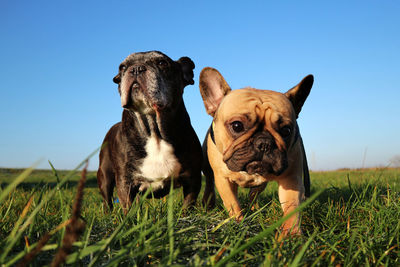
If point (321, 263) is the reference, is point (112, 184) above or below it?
above

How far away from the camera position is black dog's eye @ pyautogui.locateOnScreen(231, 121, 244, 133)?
10.0 feet

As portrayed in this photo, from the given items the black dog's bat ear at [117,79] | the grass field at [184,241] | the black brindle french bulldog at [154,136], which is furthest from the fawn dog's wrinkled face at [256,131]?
the black dog's bat ear at [117,79]

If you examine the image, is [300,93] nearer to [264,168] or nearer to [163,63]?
→ [264,168]

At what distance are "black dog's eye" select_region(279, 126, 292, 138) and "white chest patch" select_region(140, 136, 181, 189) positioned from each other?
1313 mm

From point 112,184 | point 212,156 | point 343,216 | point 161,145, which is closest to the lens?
point 343,216

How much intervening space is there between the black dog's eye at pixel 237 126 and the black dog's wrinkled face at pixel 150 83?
3.02ft

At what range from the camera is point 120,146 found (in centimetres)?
395

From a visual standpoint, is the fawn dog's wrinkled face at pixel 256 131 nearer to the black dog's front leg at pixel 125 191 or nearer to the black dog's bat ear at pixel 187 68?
the black dog's bat ear at pixel 187 68

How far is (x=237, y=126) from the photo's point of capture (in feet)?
10.0

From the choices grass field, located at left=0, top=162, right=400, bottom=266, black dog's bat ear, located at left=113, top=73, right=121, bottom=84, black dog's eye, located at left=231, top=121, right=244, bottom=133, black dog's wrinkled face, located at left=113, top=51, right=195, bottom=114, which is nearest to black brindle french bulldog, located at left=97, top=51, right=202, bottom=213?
black dog's wrinkled face, located at left=113, top=51, right=195, bottom=114

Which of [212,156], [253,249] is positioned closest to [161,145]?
[212,156]

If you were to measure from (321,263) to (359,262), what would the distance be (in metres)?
0.27

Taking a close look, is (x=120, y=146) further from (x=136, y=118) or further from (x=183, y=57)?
(x=183, y=57)

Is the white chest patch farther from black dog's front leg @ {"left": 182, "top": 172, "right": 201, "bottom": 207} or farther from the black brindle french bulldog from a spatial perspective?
black dog's front leg @ {"left": 182, "top": 172, "right": 201, "bottom": 207}
